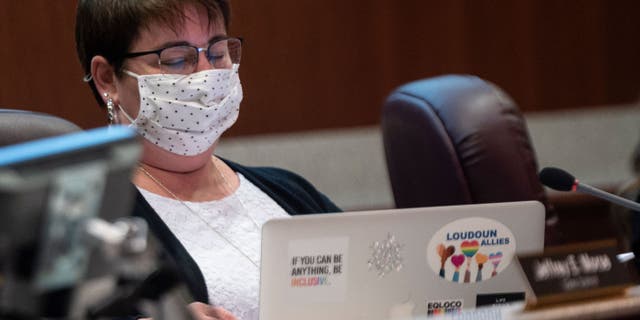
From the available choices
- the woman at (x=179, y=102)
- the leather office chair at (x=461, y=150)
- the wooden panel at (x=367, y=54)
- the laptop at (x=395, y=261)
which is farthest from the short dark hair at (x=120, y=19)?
the wooden panel at (x=367, y=54)

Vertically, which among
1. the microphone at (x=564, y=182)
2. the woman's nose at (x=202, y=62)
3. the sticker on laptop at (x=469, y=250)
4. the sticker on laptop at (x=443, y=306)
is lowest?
the sticker on laptop at (x=443, y=306)

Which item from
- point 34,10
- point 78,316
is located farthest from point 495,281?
point 34,10

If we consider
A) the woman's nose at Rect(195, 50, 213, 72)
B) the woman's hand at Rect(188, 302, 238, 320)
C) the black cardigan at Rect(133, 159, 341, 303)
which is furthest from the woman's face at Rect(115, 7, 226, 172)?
the woman's hand at Rect(188, 302, 238, 320)

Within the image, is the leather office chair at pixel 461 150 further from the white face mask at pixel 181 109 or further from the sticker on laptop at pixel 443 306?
the sticker on laptop at pixel 443 306

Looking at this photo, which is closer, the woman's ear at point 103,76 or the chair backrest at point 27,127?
the chair backrest at point 27,127

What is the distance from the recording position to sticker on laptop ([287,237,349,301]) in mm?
1412

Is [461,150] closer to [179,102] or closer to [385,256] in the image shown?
[179,102]

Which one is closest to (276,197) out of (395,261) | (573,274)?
(395,261)

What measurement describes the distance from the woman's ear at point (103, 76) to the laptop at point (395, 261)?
0.71 m

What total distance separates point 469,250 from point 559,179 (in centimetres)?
23

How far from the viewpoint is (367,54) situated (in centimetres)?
358

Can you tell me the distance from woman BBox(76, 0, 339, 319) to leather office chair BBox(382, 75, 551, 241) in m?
0.40

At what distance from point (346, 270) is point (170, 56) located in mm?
675

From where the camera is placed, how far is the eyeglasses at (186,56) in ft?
6.32
